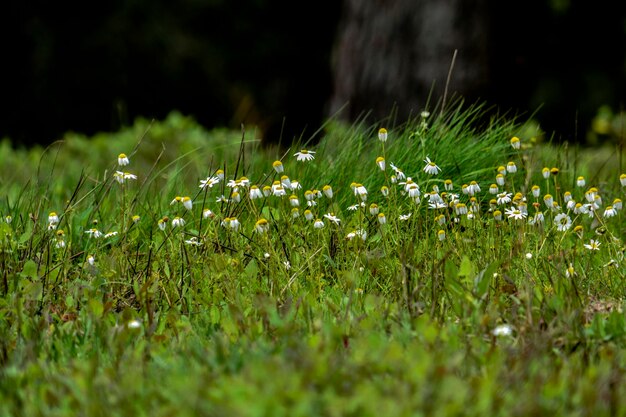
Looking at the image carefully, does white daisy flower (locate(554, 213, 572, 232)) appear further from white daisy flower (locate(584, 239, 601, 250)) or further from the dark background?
the dark background

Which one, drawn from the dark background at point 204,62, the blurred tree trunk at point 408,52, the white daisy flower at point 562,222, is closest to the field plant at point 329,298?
the white daisy flower at point 562,222

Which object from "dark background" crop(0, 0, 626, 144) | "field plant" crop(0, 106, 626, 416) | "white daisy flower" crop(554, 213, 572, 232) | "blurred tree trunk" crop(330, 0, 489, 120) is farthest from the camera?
"dark background" crop(0, 0, 626, 144)

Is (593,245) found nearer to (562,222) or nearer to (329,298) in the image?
(562,222)

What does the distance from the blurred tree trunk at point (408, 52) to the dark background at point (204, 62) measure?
773 centimetres

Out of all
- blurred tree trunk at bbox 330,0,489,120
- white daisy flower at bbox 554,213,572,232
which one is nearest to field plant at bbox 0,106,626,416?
white daisy flower at bbox 554,213,572,232

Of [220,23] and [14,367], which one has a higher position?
[14,367]

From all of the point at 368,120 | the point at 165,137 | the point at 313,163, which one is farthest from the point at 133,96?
the point at 313,163

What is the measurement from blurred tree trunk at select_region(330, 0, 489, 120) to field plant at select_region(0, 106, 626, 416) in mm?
2055

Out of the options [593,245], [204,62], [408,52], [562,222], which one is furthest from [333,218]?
[204,62]

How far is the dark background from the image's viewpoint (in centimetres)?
1691

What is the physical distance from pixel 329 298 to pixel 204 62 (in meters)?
15.2

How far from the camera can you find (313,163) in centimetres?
521

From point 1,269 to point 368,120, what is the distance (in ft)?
14.3

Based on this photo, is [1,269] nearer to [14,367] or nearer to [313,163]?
[14,367]
